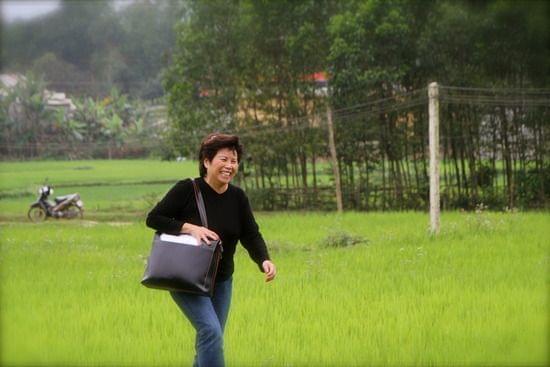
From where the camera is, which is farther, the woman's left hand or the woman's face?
the woman's left hand

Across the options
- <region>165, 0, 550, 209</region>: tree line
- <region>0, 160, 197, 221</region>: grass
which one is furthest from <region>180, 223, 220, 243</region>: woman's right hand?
<region>0, 160, 197, 221</region>: grass

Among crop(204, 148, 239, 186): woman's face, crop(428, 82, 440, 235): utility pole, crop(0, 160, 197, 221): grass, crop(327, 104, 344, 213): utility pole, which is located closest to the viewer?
crop(204, 148, 239, 186): woman's face

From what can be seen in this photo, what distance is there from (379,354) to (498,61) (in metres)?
13.6

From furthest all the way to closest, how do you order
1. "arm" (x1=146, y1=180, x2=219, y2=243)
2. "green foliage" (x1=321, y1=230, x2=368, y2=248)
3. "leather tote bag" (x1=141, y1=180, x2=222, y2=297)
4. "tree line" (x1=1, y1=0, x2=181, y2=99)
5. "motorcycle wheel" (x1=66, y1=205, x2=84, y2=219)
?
"motorcycle wheel" (x1=66, y1=205, x2=84, y2=219) < "green foliage" (x1=321, y1=230, x2=368, y2=248) < "arm" (x1=146, y1=180, x2=219, y2=243) < "leather tote bag" (x1=141, y1=180, x2=222, y2=297) < "tree line" (x1=1, y1=0, x2=181, y2=99)

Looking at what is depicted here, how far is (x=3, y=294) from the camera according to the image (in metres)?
7.82

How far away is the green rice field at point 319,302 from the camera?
5.41 m

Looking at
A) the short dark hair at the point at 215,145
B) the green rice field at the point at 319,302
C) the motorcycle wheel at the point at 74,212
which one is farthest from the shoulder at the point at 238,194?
the motorcycle wheel at the point at 74,212

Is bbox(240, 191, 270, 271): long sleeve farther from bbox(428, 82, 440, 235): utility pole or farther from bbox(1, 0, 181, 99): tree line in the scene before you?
bbox(428, 82, 440, 235): utility pole

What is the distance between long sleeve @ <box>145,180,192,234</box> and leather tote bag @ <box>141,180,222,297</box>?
0.28 ft

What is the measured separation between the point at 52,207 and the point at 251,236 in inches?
687

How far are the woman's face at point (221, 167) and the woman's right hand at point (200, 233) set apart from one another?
0.83 feet

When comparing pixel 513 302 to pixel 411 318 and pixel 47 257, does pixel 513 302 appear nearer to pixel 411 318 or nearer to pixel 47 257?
pixel 411 318

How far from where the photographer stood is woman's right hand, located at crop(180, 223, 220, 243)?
4.38m

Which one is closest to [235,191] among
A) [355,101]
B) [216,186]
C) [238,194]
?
[238,194]
